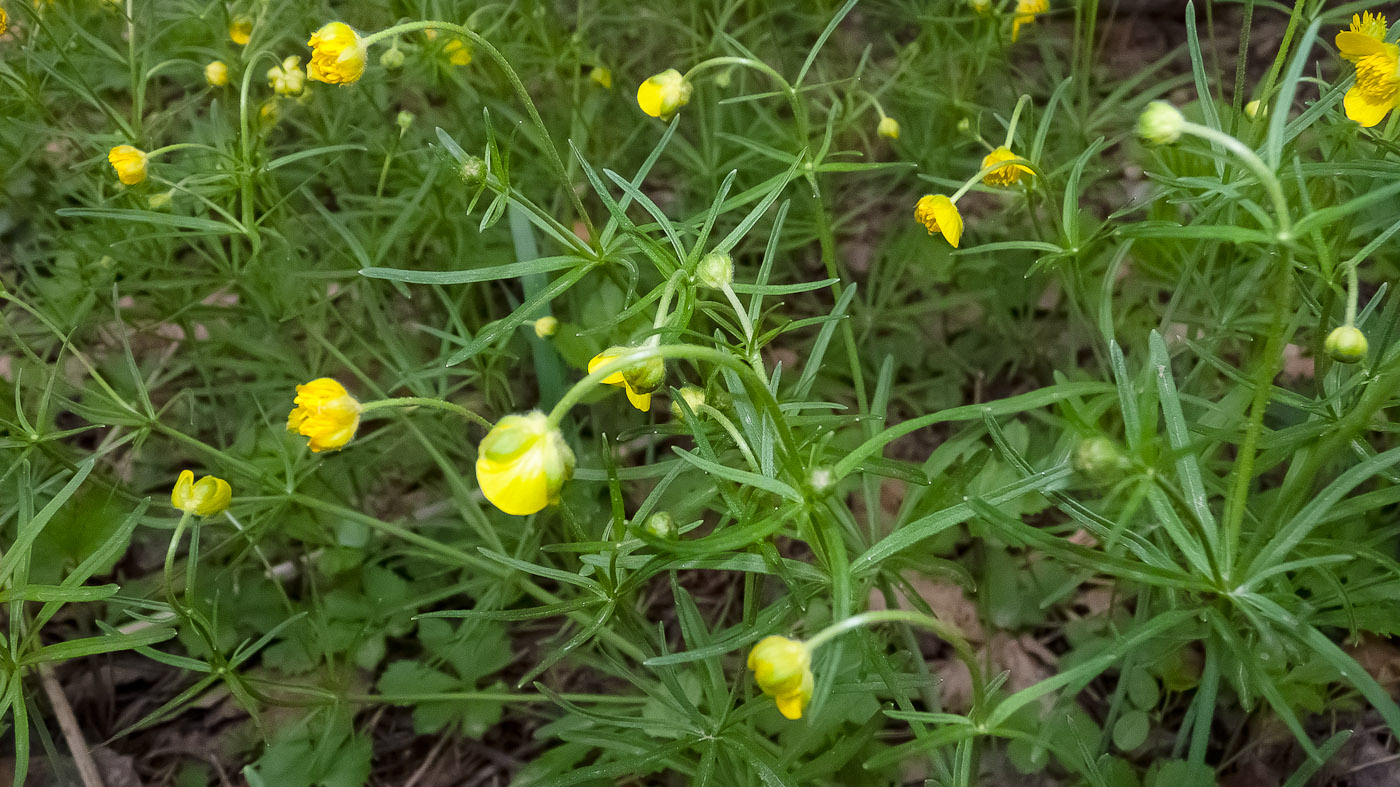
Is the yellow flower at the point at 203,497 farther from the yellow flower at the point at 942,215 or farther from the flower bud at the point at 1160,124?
the flower bud at the point at 1160,124

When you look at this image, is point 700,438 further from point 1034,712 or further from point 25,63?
point 25,63

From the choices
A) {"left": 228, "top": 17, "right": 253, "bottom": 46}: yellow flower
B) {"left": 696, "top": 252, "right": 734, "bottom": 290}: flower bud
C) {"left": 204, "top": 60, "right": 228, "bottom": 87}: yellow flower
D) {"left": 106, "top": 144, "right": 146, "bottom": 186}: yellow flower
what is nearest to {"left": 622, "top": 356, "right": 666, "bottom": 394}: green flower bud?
{"left": 696, "top": 252, "right": 734, "bottom": 290}: flower bud

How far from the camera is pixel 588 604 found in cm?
129

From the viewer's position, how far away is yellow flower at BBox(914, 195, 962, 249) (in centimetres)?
142

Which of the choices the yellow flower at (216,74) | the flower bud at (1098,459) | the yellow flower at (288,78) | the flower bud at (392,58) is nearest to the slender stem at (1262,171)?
the flower bud at (1098,459)

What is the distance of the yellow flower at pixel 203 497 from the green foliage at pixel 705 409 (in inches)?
1.9

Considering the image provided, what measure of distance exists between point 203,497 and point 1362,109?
6.30 feet

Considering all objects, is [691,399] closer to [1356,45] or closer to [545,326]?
[545,326]

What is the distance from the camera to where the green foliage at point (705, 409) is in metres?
1.19

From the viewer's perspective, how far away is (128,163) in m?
1.76

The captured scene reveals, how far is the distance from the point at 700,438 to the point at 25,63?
2.23m

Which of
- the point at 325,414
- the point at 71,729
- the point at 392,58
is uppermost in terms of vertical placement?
the point at 392,58

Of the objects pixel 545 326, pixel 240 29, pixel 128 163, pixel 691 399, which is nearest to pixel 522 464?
pixel 691 399

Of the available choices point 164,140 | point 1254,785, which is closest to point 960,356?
point 1254,785
